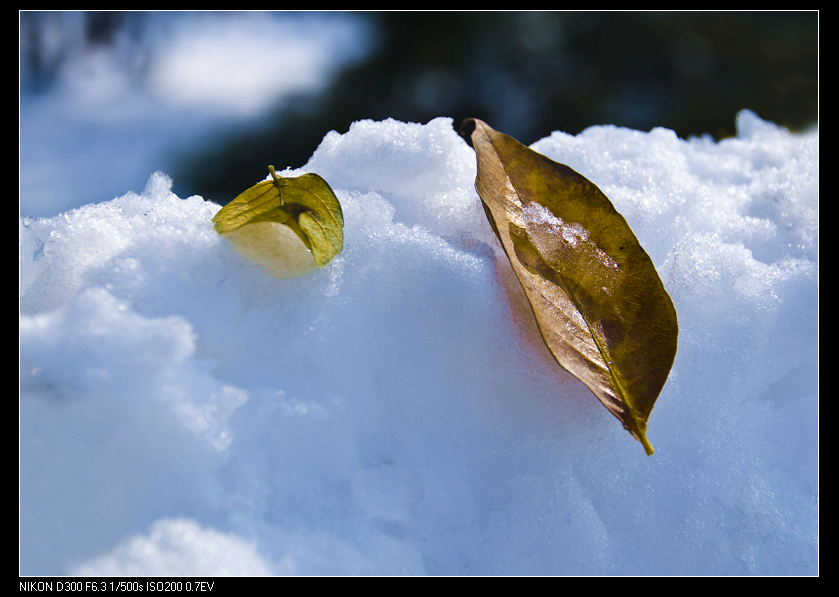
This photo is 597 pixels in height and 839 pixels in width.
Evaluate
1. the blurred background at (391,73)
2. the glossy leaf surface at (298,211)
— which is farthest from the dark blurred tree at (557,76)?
the glossy leaf surface at (298,211)

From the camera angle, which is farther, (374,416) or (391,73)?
(391,73)

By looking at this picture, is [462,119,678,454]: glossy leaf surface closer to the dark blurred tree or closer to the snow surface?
the snow surface

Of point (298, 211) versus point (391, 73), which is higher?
point (391, 73)

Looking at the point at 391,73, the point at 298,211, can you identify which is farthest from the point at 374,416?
the point at 391,73

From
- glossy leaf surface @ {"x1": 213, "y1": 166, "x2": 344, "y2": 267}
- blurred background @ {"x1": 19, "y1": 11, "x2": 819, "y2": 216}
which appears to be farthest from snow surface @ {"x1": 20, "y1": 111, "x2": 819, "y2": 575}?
blurred background @ {"x1": 19, "y1": 11, "x2": 819, "y2": 216}

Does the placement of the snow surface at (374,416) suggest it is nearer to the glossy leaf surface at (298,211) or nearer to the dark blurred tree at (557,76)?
the glossy leaf surface at (298,211)

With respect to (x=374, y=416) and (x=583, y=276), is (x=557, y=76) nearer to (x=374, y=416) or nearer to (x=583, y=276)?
(x=583, y=276)
